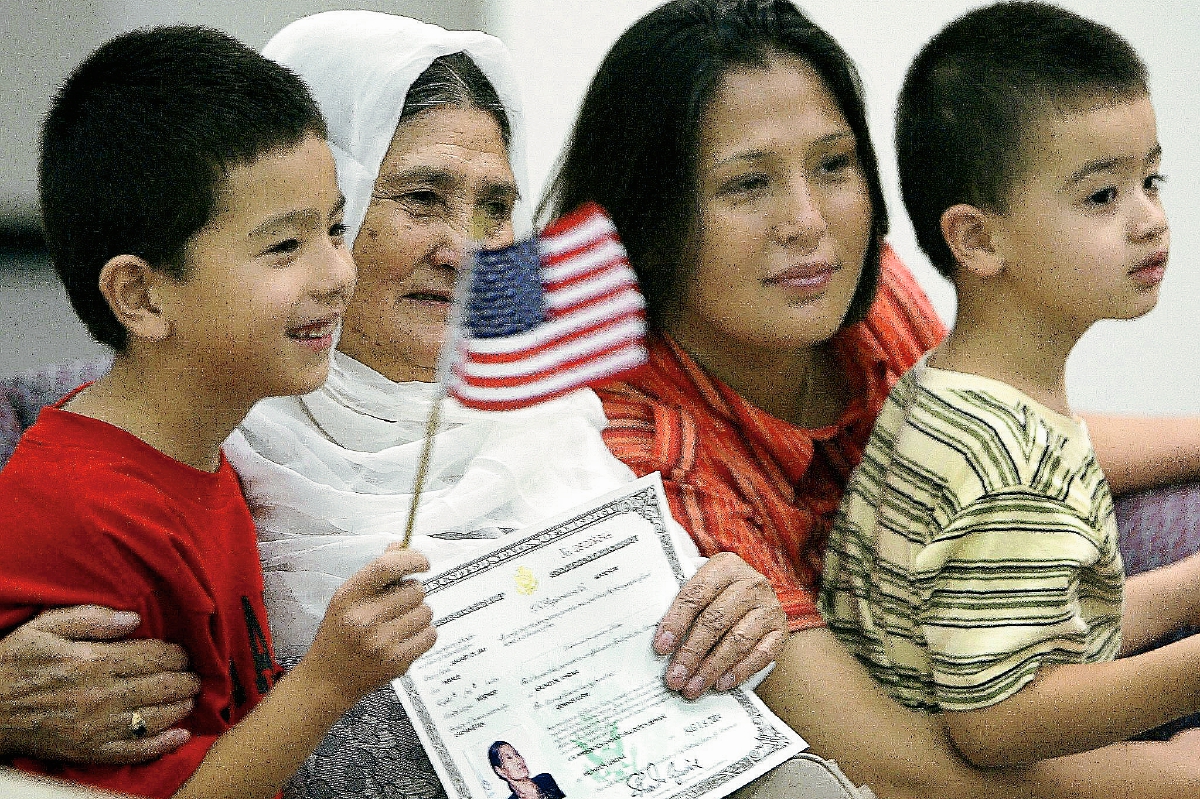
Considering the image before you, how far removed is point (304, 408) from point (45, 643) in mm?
469

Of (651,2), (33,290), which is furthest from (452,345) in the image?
(651,2)

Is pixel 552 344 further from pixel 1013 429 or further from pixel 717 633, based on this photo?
pixel 1013 429

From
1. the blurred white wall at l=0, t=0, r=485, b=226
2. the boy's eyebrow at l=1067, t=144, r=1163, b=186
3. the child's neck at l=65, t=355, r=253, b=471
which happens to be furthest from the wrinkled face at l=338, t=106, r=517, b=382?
the blurred white wall at l=0, t=0, r=485, b=226

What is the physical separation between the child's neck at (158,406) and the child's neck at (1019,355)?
63 cm

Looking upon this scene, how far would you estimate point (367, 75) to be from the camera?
1368mm

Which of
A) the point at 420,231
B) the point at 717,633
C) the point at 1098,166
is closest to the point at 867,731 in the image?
the point at 717,633

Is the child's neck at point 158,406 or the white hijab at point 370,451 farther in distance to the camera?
the white hijab at point 370,451

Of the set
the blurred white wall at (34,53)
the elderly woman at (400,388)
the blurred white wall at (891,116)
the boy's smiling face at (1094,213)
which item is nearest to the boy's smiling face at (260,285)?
the elderly woman at (400,388)

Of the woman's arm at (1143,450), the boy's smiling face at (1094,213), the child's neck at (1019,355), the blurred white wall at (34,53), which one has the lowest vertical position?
the woman's arm at (1143,450)

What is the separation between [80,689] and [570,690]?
1.20 feet

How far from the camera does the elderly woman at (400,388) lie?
1284 mm

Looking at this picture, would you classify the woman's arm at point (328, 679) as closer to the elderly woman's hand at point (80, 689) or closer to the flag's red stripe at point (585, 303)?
the elderly woman's hand at point (80, 689)

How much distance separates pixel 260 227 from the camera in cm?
103

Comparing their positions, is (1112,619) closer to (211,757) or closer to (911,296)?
(911,296)
